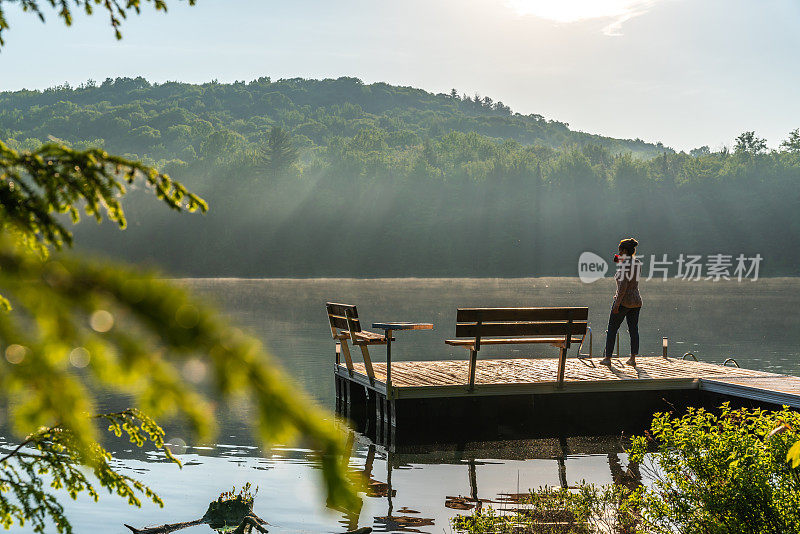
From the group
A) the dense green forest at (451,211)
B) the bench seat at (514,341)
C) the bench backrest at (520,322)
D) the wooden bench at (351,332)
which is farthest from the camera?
the dense green forest at (451,211)

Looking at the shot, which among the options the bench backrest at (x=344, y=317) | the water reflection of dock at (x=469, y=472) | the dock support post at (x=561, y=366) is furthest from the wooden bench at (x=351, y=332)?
the dock support post at (x=561, y=366)

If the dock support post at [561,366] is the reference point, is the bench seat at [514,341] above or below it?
above

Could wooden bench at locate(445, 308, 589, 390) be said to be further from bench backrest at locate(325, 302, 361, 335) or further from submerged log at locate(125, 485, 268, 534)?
submerged log at locate(125, 485, 268, 534)

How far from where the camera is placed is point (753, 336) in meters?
33.8

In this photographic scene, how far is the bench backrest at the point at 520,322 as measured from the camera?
12125 millimetres

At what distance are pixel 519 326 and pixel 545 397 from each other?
1.43m

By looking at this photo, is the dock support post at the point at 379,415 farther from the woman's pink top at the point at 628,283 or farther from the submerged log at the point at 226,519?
the submerged log at the point at 226,519

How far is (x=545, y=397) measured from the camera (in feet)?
43.3

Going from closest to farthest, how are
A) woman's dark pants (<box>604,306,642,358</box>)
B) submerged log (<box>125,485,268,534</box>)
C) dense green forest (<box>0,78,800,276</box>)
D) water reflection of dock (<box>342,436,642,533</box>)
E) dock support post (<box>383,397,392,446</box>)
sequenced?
1. submerged log (<box>125,485,268,534</box>)
2. water reflection of dock (<box>342,436,642,533</box>)
3. dock support post (<box>383,397,392,446</box>)
4. woman's dark pants (<box>604,306,642,358</box>)
5. dense green forest (<box>0,78,800,276</box>)

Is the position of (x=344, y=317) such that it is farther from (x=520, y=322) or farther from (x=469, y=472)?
(x=469, y=472)

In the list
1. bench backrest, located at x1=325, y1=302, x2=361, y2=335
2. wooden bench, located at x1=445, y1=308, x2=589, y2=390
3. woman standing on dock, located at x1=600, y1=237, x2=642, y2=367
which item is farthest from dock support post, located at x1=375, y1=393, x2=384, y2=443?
woman standing on dock, located at x1=600, y1=237, x2=642, y2=367

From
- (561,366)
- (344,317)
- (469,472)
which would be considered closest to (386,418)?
(344,317)

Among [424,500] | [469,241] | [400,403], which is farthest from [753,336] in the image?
[469,241]

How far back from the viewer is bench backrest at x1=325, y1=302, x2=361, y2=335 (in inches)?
502
